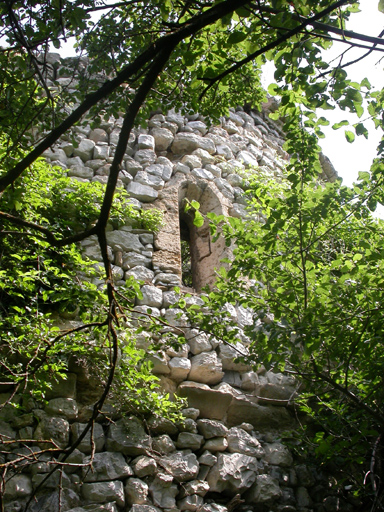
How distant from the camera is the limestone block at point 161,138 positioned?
519 centimetres

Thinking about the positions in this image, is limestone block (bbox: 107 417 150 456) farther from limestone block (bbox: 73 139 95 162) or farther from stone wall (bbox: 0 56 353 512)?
limestone block (bbox: 73 139 95 162)

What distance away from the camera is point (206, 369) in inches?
137

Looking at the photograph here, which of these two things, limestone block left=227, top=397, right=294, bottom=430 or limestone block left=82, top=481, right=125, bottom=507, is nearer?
limestone block left=82, top=481, right=125, bottom=507

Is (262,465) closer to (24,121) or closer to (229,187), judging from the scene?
(24,121)

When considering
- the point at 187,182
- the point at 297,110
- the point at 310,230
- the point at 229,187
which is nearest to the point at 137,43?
the point at 297,110

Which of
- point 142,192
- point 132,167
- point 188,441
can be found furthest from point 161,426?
point 132,167

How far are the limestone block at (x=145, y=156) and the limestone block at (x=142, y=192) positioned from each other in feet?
1.26

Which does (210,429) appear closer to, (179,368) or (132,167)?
(179,368)

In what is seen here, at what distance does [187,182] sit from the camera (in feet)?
16.3

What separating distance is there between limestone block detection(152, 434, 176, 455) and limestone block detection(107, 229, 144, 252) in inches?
65.7

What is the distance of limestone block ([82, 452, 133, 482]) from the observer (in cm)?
258

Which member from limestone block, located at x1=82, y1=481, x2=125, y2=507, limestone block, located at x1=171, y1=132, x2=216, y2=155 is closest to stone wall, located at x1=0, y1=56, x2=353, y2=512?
limestone block, located at x1=82, y1=481, x2=125, y2=507

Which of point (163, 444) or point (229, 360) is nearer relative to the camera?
point (163, 444)

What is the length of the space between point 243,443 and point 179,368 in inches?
27.1
